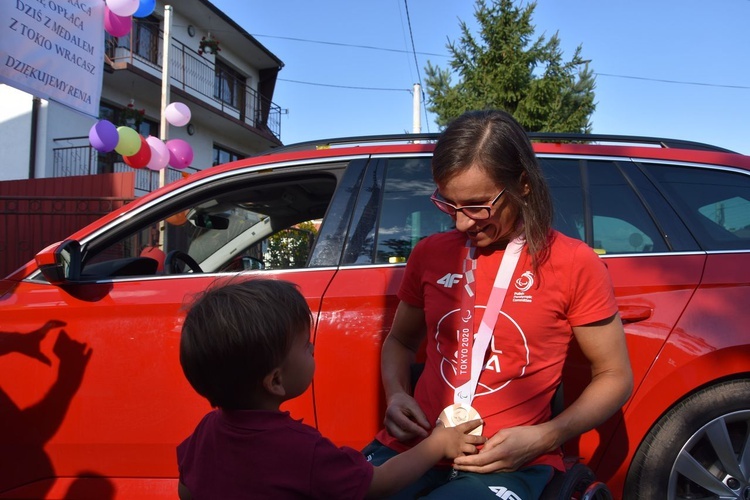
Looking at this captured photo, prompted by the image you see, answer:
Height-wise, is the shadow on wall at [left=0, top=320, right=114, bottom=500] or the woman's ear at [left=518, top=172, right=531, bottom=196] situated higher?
the woman's ear at [left=518, top=172, right=531, bottom=196]

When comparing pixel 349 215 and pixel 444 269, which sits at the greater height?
pixel 349 215

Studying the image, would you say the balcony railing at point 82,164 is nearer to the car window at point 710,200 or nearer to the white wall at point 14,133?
the white wall at point 14,133

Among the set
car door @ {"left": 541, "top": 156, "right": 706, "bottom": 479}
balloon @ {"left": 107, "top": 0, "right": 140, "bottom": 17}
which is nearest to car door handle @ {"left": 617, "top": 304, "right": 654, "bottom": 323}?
car door @ {"left": 541, "top": 156, "right": 706, "bottom": 479}

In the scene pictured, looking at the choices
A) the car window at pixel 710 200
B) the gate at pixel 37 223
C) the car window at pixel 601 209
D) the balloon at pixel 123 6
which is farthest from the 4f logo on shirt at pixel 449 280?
the gate at pixel 37 223

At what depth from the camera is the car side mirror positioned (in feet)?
8.41

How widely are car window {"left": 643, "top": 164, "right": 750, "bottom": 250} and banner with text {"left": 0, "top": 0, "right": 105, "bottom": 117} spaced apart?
4841 mm

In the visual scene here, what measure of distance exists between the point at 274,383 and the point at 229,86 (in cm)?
2118

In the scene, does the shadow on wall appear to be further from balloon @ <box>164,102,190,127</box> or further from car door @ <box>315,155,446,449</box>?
balloon @ <box>164,102,190,127</box>

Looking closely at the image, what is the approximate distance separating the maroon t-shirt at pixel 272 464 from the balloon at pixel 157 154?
9872 millimetres

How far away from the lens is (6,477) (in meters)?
2.65

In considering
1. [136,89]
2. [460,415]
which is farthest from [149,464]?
[136,89]

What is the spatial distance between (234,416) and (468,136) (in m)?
0.99

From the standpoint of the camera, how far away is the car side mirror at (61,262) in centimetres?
256

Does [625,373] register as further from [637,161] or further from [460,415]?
[637,161]
